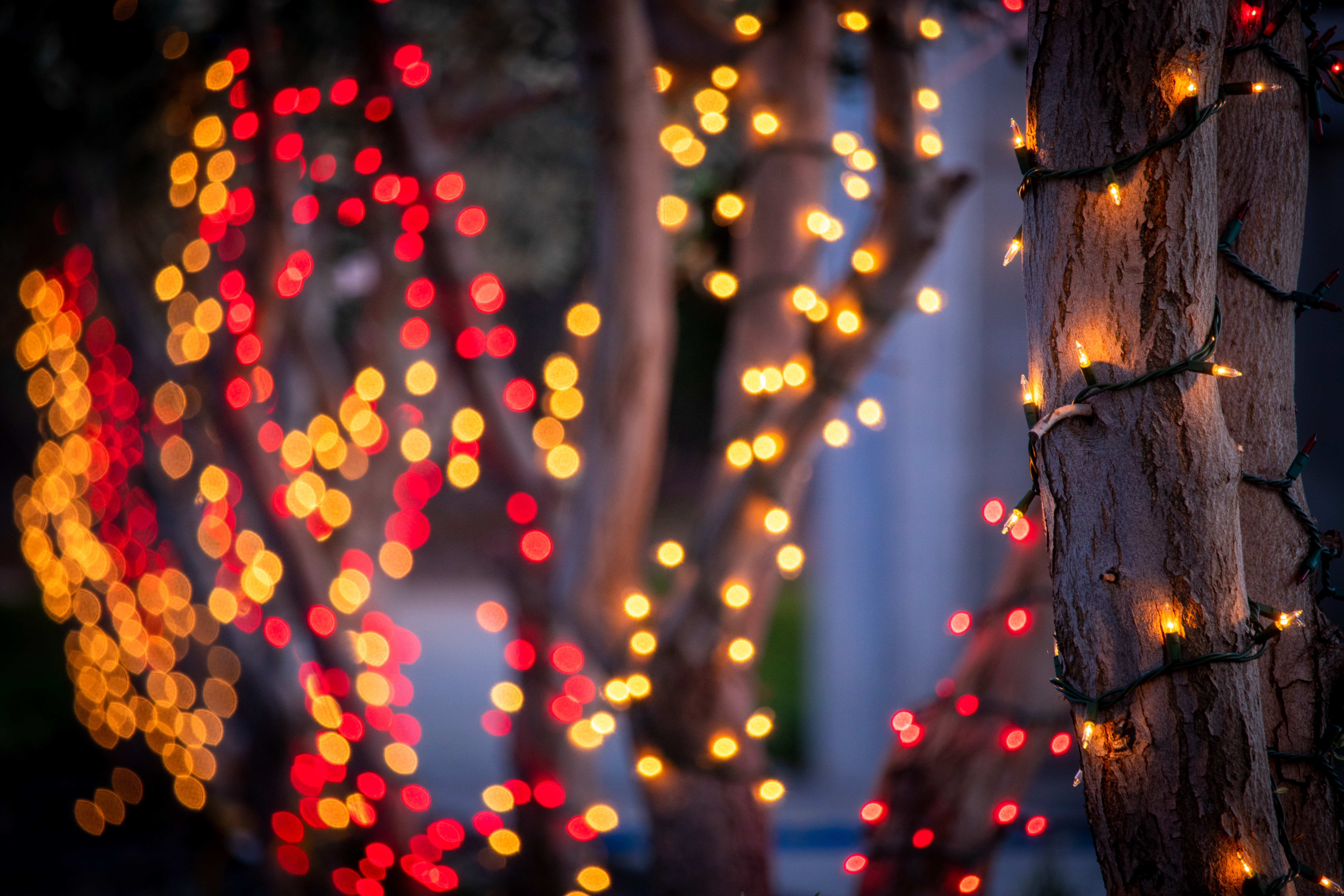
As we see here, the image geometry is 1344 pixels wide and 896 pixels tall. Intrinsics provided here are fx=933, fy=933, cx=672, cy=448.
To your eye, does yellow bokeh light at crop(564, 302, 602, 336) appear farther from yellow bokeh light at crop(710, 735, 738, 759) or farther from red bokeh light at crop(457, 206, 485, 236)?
yellow bokeh light at crop(710, 735, 738, 759)

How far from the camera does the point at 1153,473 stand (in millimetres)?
1175

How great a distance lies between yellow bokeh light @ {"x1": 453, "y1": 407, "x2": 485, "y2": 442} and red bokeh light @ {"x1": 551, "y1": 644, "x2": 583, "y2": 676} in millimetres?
701

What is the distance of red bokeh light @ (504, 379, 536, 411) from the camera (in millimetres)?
2914

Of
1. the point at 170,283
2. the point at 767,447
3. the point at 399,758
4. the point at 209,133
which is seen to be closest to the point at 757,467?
the point at 767,447

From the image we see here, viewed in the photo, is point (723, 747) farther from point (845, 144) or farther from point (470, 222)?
point (470, 222)

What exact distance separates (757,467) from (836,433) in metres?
0.28

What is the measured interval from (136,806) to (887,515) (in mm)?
3752

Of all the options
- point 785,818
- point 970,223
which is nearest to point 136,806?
point 785,818

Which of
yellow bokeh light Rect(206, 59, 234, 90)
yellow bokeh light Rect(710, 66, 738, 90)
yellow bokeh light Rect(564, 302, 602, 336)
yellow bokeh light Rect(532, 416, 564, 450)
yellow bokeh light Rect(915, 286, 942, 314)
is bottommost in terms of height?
yellow bokeh light Rect(532, 416, 564, 450)

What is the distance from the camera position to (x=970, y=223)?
439 cm

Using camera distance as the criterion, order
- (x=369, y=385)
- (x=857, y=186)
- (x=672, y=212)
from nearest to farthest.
Answer: (x=857, y=186) → (x=672, y=212) → (x=369, y=385)

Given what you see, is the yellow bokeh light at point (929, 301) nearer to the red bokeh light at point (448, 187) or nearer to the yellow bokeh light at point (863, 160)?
the yellow bokeh light at point (863, 160)

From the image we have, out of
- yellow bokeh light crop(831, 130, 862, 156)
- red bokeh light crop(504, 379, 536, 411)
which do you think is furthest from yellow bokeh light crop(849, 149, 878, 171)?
red bokeh light crop(504, 379, 536, 411)

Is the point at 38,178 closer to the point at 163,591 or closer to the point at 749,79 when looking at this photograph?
the point at 163,591
